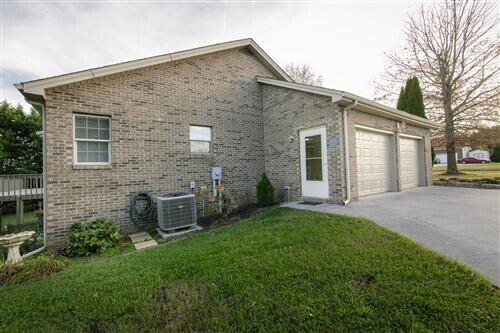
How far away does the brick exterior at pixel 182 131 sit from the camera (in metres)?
5.48

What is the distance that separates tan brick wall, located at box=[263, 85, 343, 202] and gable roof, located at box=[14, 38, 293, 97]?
1724 millimetres

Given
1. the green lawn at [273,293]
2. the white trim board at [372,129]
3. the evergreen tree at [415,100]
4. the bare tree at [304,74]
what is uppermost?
the bare tree at [304,74]

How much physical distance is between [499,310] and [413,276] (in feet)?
2.26

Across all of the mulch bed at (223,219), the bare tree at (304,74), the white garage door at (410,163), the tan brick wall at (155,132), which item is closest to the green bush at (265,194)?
the mulch bed at (223,219)

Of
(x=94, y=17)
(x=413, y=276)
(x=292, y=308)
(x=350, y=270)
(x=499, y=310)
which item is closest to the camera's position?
(x=499, y=310)

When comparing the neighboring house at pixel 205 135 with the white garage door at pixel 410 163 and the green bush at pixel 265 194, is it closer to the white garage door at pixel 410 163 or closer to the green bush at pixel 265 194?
the white garage door at pixel 410 163

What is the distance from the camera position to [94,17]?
6.34m

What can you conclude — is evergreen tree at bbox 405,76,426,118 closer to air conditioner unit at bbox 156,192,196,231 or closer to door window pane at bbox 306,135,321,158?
door window pane at bbox 306,135,321,158

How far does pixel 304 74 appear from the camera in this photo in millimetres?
19875

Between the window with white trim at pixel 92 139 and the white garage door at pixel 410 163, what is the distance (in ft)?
35.8

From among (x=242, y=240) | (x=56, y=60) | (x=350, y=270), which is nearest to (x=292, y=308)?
(x=350, y=270)

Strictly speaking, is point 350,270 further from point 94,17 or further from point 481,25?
point 481,25

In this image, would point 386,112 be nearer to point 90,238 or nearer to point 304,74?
point 90,238

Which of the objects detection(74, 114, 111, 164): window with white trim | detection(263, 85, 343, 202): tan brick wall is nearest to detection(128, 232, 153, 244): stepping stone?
detection(74, 114, 111, 164): window with white trim
